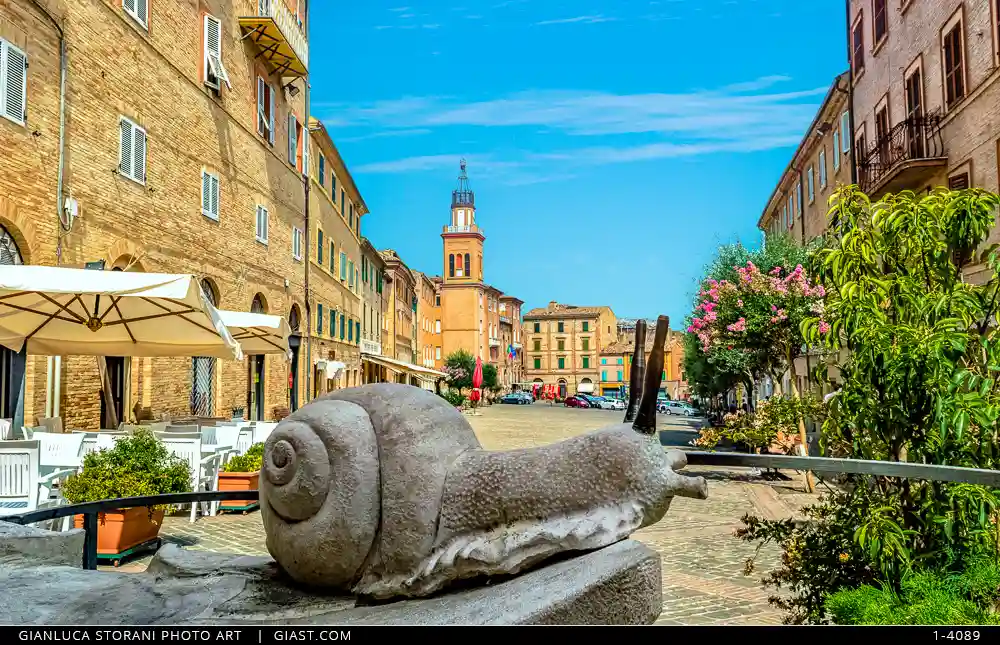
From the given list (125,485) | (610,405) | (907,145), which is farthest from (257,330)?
(610,405)

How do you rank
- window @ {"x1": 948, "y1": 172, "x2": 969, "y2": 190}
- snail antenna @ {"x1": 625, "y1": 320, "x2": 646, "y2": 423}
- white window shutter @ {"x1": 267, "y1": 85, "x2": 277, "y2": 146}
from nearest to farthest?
snail antenna @ {"x1": 625, "y1": 320, "x2": 646, "y2": 423}
window @ {"x1": 948, "y1": 172, "x2": 969, "y2": 190}
white window shutter @ {"x1": 267, "y1": 85, "x2": 277, "y2": 146}

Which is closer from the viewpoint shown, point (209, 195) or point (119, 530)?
point (119, 530)

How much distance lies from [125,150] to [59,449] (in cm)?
778

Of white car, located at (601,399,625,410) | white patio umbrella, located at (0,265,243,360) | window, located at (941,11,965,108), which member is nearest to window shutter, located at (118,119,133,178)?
white patio umbrella, located at (0,265,243,360)

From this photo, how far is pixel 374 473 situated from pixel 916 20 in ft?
62.5

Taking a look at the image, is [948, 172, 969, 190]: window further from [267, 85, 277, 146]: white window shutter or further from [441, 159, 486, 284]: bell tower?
[441, 159, 486, 284]: bell tower

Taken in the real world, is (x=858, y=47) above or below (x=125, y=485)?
above

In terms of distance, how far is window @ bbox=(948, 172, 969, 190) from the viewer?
561 inches

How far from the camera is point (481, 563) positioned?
7.33ft

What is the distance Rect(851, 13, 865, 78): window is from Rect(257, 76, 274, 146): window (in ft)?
57.6

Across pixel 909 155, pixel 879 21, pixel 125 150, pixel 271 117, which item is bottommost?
pixel 125 150

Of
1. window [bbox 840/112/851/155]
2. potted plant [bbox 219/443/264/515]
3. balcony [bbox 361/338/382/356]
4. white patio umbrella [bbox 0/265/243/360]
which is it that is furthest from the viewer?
balcony [bbox 361/338/382/356]

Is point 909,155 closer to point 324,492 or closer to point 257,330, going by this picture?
point 257,330

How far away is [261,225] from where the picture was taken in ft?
71.7
